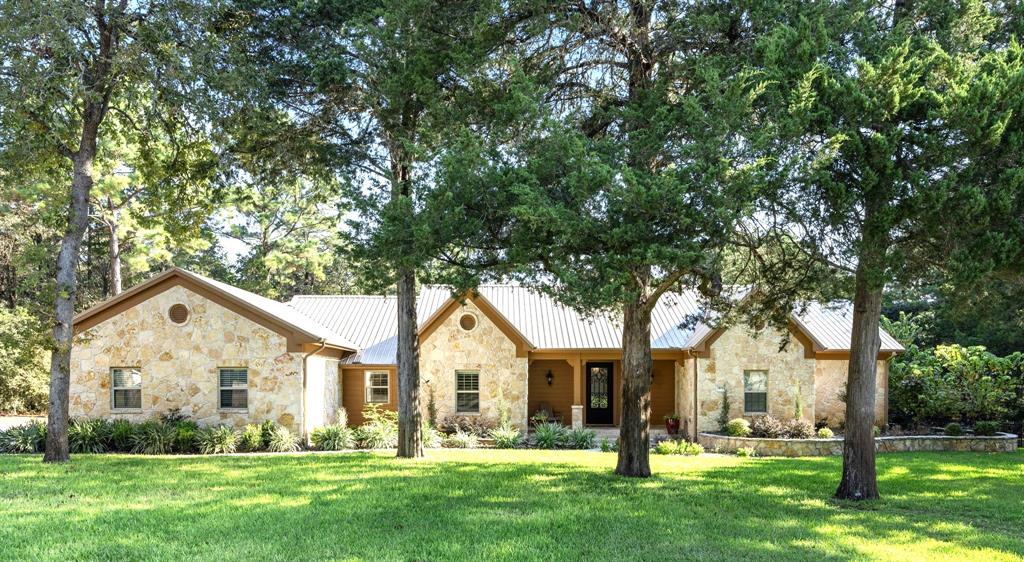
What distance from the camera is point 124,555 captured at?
7.82 m

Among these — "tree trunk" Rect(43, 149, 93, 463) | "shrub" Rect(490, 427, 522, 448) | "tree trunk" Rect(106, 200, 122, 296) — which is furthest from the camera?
"tree trunk" Rect(106, 200, 122, 296)

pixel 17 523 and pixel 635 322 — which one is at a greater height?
pixel 635 322

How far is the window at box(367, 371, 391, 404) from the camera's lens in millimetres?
22906

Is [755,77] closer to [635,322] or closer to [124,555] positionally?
[635,322]

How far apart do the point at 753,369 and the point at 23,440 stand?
18.7m

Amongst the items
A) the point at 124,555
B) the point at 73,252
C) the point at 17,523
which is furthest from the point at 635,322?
the point at 73,252

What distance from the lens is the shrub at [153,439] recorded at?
18.3 meters

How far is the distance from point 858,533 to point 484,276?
19.4 feet

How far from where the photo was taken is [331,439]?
63.8ft

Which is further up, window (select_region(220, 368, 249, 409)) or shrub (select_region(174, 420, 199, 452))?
window (select_region(220, 368, 249, 409))

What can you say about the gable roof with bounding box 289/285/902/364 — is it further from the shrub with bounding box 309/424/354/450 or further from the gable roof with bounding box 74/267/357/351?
the shrub with bounding box 309/424/354/450

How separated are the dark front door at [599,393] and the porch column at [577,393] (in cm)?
231

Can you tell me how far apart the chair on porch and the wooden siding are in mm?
4376

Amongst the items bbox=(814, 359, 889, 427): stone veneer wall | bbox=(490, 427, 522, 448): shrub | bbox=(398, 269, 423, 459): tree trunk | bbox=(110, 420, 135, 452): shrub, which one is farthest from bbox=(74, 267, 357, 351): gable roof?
bbox=(814, 359, 889, 427): stone veneer wall
